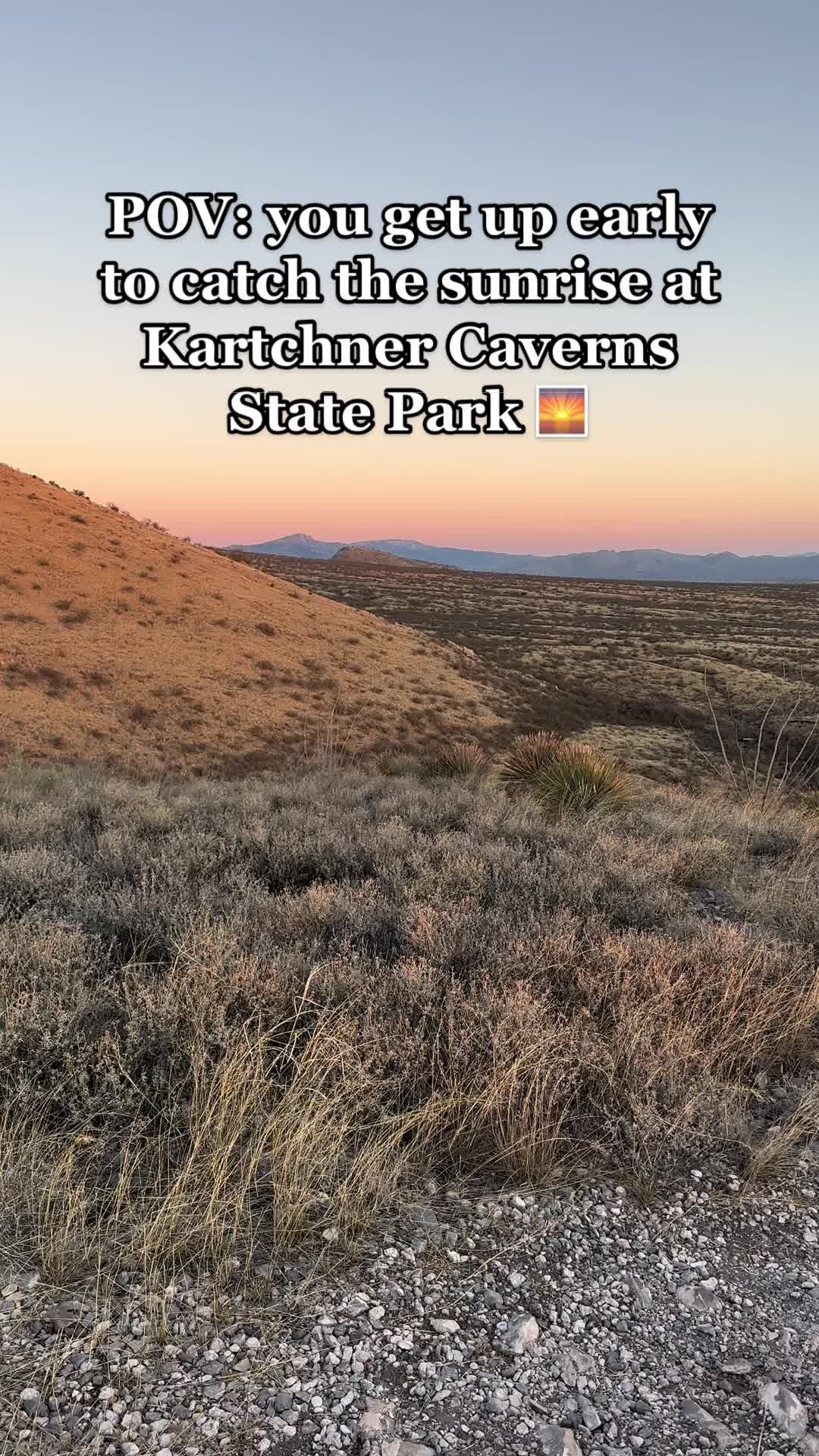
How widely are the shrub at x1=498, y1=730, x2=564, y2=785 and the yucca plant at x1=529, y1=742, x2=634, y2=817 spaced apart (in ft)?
0.85

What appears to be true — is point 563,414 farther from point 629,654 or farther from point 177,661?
point 629,654

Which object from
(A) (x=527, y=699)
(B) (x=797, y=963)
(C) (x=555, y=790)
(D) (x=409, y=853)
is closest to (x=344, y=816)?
(D) (x=409, y=853)

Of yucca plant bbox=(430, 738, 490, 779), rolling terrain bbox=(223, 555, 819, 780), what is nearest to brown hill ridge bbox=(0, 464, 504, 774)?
rolling terrain bbox=(223, 555, 819, 780)

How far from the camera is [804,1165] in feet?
10.2

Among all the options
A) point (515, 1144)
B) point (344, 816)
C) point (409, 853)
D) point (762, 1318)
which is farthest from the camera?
point (344, 816)

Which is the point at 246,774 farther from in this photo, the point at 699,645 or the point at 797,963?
the point at 699,645

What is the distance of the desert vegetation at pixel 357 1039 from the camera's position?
2.70m

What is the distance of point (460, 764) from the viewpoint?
537 inches

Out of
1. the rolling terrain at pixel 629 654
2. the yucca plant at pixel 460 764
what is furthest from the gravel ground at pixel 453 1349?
the rolling terrain at pixel 629 654

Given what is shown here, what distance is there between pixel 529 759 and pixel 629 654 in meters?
41.6

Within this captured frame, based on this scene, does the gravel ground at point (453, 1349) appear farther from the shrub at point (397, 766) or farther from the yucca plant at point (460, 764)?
the shrub at point (397, 766)

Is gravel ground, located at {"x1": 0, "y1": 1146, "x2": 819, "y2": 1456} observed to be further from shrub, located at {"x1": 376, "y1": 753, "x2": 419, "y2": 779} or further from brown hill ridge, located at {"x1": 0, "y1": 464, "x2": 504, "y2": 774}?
brown hill ridge, located at {"x1": 0, "y1": 464, "x2": 504, "y2": 774}

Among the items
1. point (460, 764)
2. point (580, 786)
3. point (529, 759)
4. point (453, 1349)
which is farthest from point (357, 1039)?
point (460, 764)

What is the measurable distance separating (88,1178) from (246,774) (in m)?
17.0
